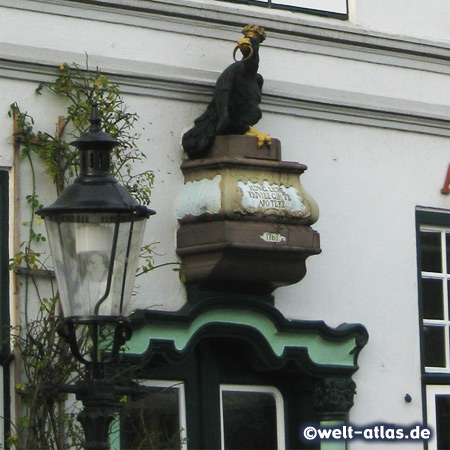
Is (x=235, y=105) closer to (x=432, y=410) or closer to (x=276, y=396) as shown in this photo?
(x=276, y=396)

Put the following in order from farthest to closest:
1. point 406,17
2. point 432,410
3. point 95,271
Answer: point 406,17
point 432,410
point 95,271

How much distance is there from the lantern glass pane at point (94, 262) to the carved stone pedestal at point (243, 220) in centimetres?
275

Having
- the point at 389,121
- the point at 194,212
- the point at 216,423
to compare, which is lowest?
the point at 216,423

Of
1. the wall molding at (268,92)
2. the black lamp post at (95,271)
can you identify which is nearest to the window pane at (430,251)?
the wall molding at (268,92)

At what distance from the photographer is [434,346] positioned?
10555 mm

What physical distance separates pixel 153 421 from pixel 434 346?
224cm

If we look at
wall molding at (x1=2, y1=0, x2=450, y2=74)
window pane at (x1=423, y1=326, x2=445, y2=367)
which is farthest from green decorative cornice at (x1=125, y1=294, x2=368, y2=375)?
wall molding at (x1=2, y1=0, x2=450, y2=74)

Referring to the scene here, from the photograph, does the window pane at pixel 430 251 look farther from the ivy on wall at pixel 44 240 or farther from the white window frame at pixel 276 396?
the ivy on wall at pixel 44 240

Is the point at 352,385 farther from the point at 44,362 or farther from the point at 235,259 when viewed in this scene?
the point at 44,362

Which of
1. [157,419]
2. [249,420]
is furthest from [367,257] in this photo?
[157,419]

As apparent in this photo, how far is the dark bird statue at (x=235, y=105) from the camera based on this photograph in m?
9.51

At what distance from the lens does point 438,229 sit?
Answer: 10.7m

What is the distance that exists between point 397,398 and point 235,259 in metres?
1.67

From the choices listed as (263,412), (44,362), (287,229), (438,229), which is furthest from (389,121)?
(44,362)
